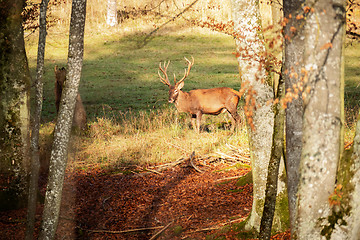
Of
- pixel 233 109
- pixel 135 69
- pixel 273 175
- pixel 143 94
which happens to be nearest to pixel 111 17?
pixel 135 69

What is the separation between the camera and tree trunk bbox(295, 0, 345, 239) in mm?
3355

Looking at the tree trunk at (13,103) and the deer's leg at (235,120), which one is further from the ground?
the tree trunk at (13,103)

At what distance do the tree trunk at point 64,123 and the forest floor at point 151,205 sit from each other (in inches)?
65.1

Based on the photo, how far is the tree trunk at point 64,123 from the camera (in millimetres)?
5793

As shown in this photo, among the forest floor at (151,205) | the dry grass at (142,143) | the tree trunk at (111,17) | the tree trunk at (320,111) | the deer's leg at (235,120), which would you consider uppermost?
the tree trunk at (111,17)

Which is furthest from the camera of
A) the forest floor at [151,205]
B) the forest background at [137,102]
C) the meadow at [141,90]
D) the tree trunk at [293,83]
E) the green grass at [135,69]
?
the green grass at [135,69]

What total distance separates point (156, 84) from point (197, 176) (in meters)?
11.8

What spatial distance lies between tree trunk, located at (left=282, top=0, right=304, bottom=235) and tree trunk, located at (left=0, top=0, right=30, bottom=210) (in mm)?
5389

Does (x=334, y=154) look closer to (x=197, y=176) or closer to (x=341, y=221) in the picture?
(x=341, y=221)

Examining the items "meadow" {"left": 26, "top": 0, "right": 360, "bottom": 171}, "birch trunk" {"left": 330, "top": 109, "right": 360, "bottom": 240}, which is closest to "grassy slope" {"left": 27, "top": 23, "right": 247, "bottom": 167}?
"meadow" {"left": 26, "top": 0, "right": 360, "bottom": 171}

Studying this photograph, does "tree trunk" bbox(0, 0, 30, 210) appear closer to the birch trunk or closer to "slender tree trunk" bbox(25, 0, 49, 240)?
"slender tree trunk" bbox(25, 0, 49, 240)

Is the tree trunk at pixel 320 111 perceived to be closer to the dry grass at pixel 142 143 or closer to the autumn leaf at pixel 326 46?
the autumn leaf at pixel 326 46

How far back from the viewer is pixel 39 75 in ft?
21.7

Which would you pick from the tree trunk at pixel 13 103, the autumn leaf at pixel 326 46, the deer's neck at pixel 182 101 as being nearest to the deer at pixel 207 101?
the deer's neck at pixel 182 101
